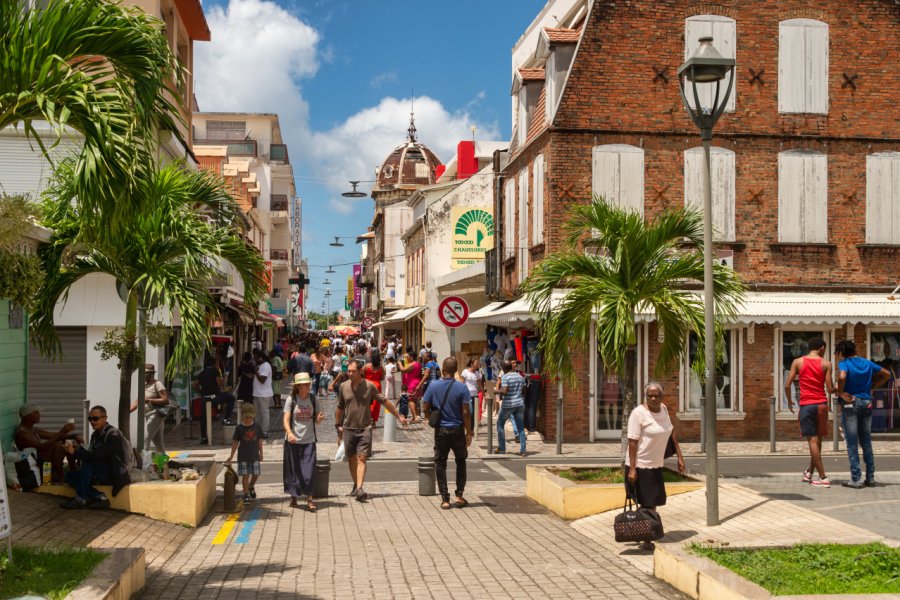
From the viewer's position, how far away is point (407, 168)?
295 feet

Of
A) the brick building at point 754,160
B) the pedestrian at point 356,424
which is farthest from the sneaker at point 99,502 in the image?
the brick building at point 754,160

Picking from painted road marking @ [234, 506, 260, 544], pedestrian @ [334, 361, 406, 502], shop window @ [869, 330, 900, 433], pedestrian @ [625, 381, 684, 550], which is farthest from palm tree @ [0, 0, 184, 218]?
shop window @ [869, 330, 900, 433]

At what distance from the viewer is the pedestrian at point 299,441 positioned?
1257cm

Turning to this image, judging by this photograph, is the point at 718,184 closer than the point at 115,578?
No

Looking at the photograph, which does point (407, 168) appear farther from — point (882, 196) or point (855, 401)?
point (855, 401)

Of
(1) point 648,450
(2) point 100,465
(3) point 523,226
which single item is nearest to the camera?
(1) point 648,450

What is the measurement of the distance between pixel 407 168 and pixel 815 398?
7831cm

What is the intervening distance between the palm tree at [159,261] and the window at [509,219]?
12578mm

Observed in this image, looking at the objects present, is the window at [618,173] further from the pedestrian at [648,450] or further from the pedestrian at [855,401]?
the pedestrian at [648,450]

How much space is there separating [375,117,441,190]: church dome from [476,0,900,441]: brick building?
65496 millimetres

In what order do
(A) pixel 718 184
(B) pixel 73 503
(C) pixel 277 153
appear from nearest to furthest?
(B) pixel 73 503
(A) pixel 718 184
(C) pixel 277 153

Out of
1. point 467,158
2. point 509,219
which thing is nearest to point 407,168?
point 467,158

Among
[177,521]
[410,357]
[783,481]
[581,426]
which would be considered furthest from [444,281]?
[177,521]

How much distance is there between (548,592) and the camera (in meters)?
8.13
